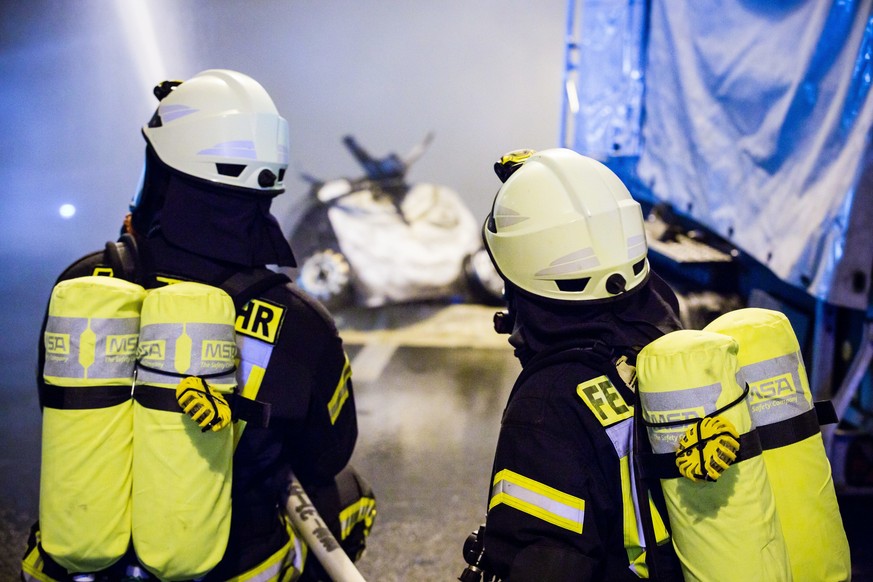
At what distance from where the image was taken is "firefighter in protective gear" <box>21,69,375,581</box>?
2.26m

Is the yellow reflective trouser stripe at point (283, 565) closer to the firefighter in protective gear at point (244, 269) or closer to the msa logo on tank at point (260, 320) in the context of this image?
the firefighter in protective gear at point (244, 269)

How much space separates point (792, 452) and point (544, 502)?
529 mm

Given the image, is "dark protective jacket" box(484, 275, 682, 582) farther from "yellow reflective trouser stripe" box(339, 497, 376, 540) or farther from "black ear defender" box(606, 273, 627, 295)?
"yellow reflective trouser stripe" box(339, 497, 376, 540)

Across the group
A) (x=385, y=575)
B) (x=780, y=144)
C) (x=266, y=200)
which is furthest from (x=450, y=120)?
(x=266, y=200)

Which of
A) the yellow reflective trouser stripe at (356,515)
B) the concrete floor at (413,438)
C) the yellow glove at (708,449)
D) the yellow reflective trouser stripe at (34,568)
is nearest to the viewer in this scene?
the yellow glove at (708,449)

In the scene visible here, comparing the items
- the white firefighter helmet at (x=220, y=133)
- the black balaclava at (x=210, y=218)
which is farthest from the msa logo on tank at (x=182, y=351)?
the white firefighter helmet at (x=220, y=133)

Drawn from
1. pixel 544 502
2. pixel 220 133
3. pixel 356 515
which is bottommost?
pixel 356 515

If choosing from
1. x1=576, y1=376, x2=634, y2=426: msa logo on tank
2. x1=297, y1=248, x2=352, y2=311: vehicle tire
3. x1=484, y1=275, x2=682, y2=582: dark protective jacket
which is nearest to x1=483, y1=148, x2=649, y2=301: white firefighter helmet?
x1=484, y1=275, x2=682, y2=582: dark protective jacket

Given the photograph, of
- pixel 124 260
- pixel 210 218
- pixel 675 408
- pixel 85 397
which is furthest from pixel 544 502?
pixel 124 260

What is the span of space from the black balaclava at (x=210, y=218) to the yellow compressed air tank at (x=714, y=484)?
127 centimetres

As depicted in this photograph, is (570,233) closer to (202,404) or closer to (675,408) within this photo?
(675,408)

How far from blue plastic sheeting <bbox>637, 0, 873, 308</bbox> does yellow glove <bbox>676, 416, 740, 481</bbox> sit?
279 cm

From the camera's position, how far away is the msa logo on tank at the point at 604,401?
1.71m

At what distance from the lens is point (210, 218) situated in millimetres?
2344
